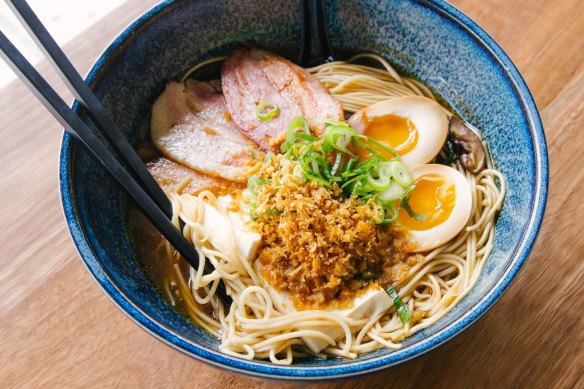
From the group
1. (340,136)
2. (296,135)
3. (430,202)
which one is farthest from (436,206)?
(296,135)

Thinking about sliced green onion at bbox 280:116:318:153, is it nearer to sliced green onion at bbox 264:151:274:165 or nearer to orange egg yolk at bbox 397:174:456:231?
sliced green onion at bbox 264:151:274:165

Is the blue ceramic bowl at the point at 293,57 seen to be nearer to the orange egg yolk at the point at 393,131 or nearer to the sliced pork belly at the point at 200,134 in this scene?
the sliced pork belly at the point at 200,134

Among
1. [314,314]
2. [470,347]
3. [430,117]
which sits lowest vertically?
[470,347]

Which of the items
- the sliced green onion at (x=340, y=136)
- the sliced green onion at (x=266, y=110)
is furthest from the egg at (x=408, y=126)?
the sliced green onion at (x=266, y=110)

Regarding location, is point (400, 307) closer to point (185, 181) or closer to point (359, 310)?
point (359, 310)

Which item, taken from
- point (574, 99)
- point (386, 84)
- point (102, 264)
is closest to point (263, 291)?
point (102, 264)

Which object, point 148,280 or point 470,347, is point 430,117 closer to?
point 470,347
